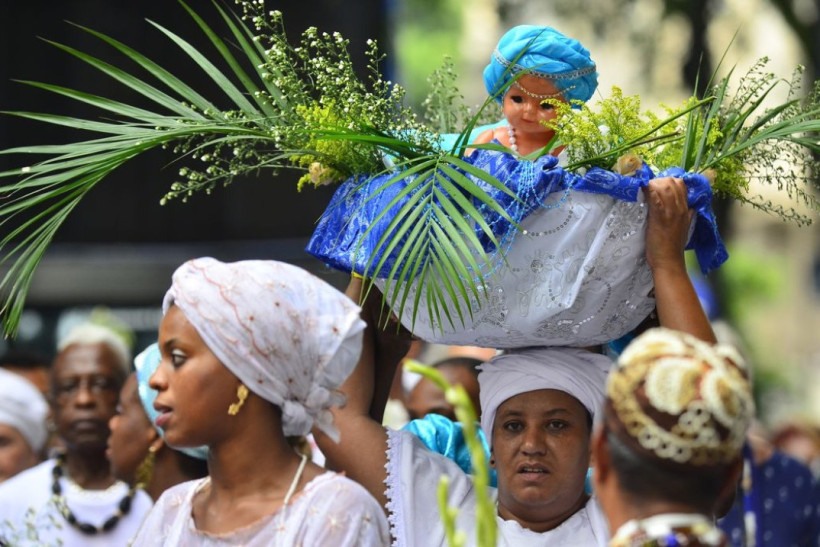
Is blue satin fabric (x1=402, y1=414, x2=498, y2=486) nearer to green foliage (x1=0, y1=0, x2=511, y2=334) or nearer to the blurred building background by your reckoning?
green foliage (x1=0, y1=0, x2=511, y2=334)

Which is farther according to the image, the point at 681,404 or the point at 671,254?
the point at 671,254

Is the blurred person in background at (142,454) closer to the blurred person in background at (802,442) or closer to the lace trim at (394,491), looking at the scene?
the lace trim at (394,491)

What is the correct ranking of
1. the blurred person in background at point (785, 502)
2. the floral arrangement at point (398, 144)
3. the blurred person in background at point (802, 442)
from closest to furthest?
1. the floral arrangement at point (398, 144)
2. the blurred person in background at point (785, 502)
3. the blurred person in background at point (802, 442)

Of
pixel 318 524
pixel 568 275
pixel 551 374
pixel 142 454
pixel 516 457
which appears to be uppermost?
pixel 142 454

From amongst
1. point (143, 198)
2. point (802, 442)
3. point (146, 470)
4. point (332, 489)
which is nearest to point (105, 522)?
point (146, 470)

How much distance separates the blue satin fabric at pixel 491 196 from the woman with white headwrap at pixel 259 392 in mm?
216

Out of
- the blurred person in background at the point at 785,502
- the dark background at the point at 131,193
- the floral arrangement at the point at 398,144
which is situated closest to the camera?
the floral arrangement at the point at 398,144

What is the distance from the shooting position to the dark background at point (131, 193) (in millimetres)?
10867

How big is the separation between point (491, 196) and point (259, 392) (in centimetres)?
73

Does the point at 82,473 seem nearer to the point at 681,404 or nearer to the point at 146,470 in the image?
the point at 146,470

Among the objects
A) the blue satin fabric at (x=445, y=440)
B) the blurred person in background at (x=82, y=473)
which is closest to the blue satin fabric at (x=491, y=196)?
the blue satin fabric at (x=445, y=440)

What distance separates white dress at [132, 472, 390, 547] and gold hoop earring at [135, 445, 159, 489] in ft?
6.70

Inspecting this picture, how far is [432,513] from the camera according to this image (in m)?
4.26

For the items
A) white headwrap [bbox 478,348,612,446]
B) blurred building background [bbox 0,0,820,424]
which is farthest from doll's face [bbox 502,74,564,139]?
blurred building background [bbox 0,0,820,424]
